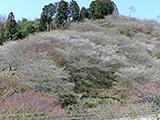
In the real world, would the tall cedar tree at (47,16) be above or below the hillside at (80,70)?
above

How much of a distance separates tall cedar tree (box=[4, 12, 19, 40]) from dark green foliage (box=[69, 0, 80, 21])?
17.4ft

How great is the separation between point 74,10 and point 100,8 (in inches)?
198

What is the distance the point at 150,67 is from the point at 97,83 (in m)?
4.05

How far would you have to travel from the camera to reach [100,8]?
121ft

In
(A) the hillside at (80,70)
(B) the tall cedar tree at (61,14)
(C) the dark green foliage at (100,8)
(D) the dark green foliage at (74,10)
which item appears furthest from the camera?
(C) the dark green foliage at (100,8)

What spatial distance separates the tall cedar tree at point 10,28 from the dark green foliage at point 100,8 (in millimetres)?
8921

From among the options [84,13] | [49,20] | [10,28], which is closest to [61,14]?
[49,20]

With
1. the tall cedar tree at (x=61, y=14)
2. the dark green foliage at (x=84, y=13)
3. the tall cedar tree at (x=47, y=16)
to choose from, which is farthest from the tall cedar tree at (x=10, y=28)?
the dark green foliage at (x=84, y=13)

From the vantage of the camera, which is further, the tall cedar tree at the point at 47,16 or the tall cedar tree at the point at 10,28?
the tall cedar tree at the point at 47,16

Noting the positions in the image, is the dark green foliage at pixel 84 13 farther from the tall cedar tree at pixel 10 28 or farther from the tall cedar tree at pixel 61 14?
the tall cedar tree at pixel 10 28

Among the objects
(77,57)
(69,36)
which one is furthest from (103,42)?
(77,57)

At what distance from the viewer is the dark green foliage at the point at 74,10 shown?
106 ft

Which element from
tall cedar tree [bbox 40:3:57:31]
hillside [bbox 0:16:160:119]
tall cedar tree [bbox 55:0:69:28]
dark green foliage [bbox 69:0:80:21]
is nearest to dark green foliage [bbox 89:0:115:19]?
dark green foliage [bbox 69:0:80:21]

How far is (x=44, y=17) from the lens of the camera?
3042 cm
